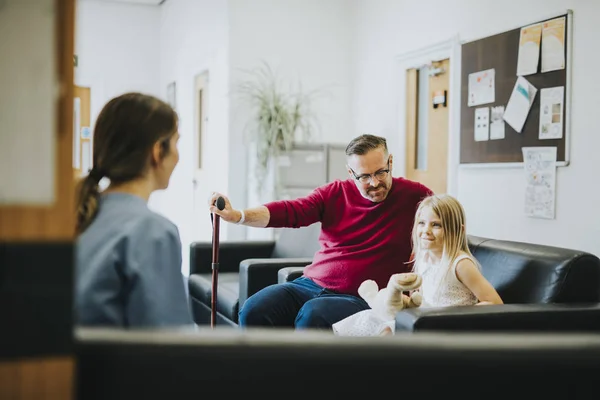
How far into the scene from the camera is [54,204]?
0.75m

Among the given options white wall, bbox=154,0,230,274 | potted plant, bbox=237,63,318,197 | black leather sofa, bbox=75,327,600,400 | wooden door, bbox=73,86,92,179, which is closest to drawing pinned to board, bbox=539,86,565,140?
potted plant, bbox=237,63,318,197

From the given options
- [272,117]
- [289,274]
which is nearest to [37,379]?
[289,274]

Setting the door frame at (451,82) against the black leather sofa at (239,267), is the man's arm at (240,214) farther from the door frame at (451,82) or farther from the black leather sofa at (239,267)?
the door frame at (451,82)

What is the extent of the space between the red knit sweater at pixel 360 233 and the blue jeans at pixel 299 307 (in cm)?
7

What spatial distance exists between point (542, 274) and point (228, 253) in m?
2.36

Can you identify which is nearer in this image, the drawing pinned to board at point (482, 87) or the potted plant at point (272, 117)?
the drawing pinned to board at point (482, 87)

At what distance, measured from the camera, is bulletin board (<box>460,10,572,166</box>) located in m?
3.55

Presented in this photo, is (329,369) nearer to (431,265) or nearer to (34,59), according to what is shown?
(34,59)

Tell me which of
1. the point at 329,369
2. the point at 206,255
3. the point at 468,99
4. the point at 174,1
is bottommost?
the point at 206,255

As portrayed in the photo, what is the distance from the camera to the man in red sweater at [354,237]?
2.69 metres

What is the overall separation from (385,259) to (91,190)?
1609mm

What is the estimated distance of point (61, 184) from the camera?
0.75m

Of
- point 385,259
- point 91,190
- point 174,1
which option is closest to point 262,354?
point 91,190

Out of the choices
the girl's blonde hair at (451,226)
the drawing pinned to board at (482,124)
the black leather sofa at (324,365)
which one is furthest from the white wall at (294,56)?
the black leather sofa at (324,365)
